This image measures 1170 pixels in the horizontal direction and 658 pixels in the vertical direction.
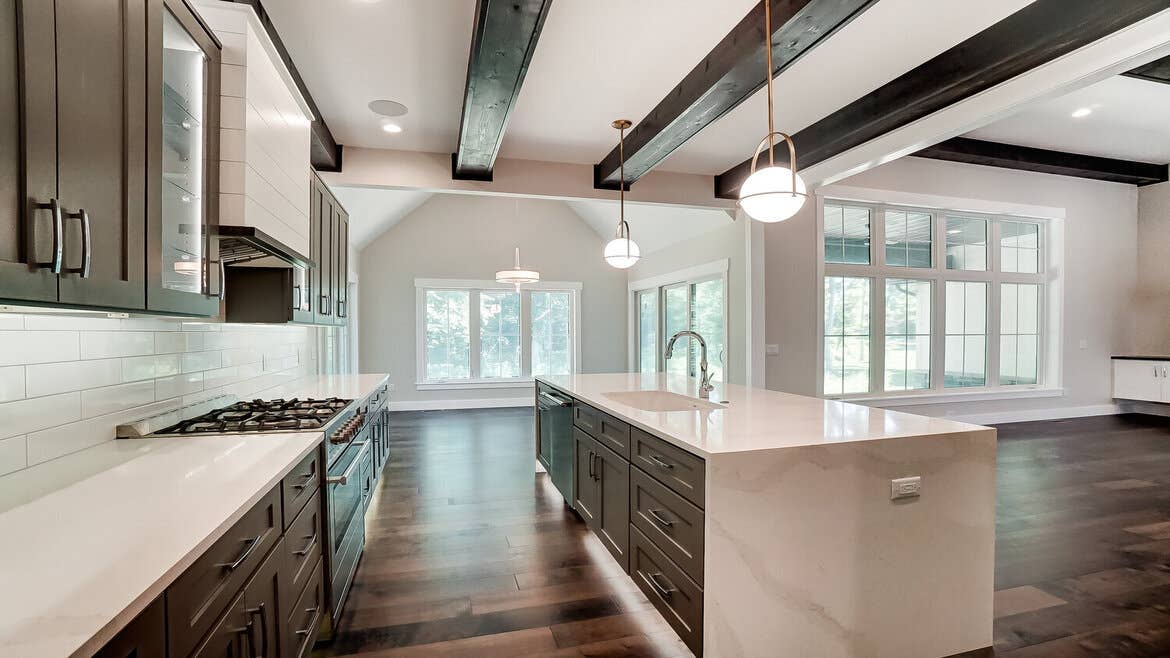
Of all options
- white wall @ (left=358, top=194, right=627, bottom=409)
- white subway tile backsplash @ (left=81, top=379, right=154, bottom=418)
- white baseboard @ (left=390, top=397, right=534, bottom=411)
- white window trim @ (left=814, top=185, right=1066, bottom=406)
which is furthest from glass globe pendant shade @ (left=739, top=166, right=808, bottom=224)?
white baseboard @ (left=390, top=397, right=534, bottom=411)

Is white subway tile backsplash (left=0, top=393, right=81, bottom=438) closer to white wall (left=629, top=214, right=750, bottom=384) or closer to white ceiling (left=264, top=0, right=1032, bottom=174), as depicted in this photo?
white ceiling (left=264, top=0, right=1032, bottom=174)

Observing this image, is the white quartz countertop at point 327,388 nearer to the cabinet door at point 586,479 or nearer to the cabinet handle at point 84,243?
the cabinet door at point 586,479

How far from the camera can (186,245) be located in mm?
1552

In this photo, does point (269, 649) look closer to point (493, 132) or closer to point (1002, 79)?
point (493, 132)

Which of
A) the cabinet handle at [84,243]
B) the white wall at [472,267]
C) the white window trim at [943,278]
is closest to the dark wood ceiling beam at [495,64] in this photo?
the cabinet handle at [84,243]

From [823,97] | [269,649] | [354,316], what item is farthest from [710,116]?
[354,316]

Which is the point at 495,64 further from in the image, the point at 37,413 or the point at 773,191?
the point at 37,413

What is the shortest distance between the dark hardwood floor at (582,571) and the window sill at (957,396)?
1.33 metres

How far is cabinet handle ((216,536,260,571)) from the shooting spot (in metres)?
1.18

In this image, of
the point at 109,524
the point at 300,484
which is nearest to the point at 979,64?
the point at 300,484

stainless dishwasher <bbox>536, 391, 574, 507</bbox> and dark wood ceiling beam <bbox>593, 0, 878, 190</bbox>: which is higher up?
dark wood ceiling beam <bbox>593, 0, 878, 190</bbox>

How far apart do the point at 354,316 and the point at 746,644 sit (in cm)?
657

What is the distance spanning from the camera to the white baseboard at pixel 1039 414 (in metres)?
6.45

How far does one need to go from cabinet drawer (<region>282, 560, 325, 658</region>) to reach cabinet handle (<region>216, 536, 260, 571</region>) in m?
0.37
